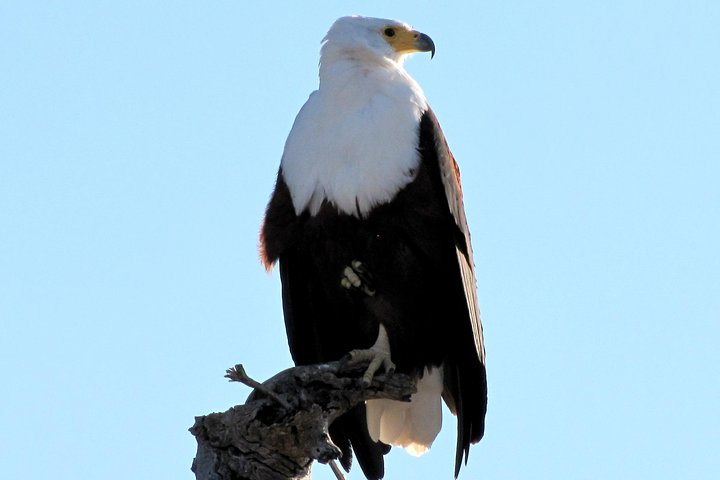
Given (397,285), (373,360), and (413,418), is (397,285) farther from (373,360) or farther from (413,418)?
(413,418)

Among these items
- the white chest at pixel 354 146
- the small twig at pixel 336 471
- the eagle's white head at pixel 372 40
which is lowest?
the small twig at pixel 336 471

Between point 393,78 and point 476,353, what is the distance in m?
1.40

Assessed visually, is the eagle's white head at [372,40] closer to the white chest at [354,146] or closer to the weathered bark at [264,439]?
the white chest at [354,146]

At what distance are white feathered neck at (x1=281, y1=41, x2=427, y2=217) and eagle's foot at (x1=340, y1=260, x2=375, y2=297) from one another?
0.28 meters

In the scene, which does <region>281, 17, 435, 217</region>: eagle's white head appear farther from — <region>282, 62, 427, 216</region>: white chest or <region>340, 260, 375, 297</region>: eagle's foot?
<region>340, 260, 375, 297</region>: eagle's foot

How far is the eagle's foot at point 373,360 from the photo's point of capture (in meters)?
6.00

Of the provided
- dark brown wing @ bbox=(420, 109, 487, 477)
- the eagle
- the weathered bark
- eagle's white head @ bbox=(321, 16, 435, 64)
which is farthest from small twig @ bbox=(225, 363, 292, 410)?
eagle's white head @ bbox=(321, 16, 435, 64)

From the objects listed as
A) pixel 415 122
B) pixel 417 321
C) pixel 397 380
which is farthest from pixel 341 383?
pixel 415 122

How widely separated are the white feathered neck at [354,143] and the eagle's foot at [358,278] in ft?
0.91

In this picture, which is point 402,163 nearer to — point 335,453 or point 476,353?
point 476,353

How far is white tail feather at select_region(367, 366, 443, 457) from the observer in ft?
21.9

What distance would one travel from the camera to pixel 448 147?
6.50 m

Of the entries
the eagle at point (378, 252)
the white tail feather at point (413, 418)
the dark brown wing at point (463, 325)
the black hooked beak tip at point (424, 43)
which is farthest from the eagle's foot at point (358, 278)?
the black hooked beak tip at point (424, 43)

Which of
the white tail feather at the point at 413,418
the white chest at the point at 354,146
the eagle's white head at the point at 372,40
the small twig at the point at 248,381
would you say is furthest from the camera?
the eagle's white head at the point at 372,40
